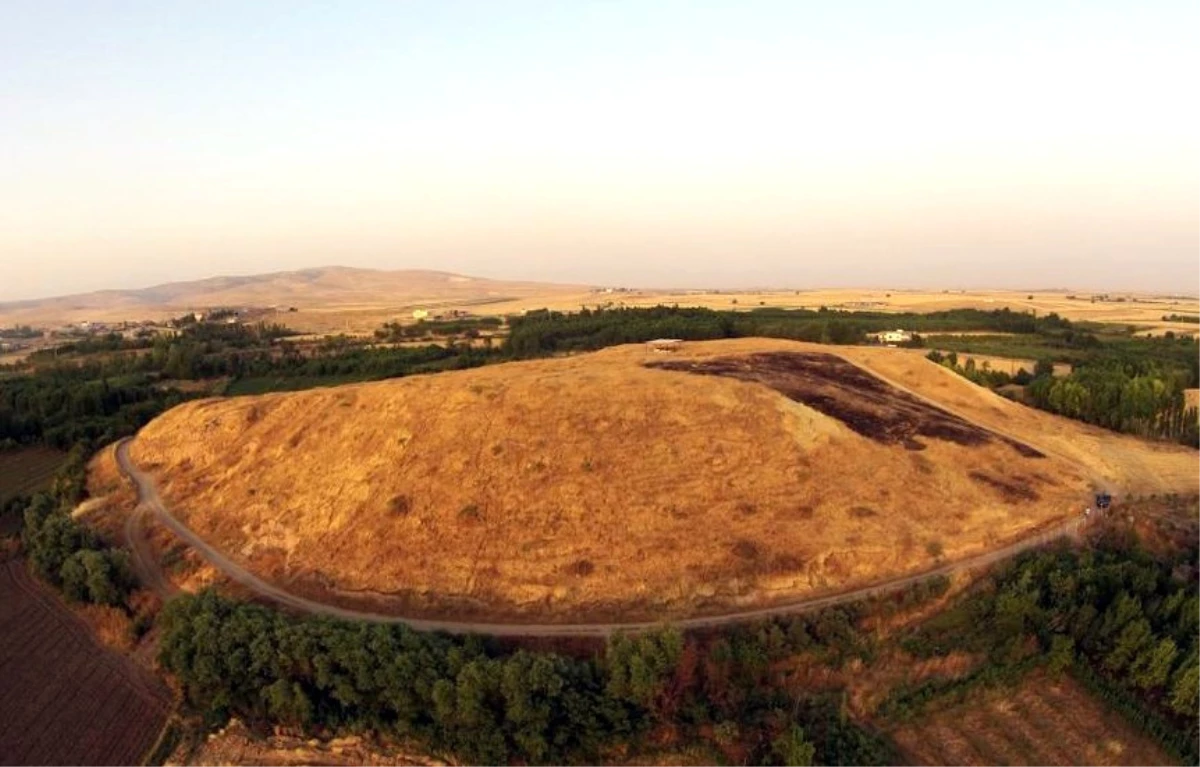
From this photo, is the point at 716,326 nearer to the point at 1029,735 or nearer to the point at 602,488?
the point at 602,488

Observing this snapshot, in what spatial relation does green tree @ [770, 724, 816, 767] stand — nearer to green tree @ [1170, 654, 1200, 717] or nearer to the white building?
green tree @ [1170, 654, 1200, 717]

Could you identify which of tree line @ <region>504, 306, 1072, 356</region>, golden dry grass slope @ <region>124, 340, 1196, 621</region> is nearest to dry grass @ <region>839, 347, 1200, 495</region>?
golden dry grass slope @ <region>124, 340, 1196, 621</region>

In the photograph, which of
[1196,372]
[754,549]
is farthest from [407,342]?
[1196,372]

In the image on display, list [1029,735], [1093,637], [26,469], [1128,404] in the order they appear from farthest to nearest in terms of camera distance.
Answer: [26,469], [1128,404], [1093,637], [1029,735]

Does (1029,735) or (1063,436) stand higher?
(1063,436)

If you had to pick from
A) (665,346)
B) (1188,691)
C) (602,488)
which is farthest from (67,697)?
(665,346)
